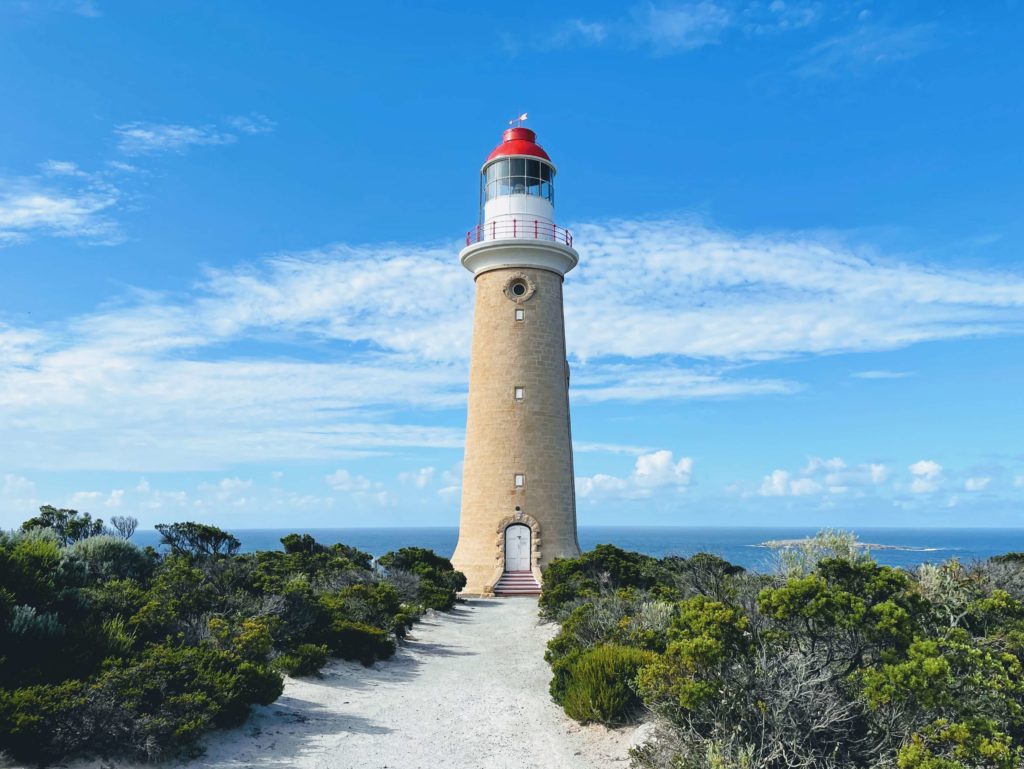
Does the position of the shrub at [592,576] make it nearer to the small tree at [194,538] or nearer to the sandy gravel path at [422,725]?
the sandy gravel path at [422,725]

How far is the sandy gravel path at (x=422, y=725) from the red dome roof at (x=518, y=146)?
1681 cm

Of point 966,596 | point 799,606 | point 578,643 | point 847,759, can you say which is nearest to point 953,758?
point 847,759

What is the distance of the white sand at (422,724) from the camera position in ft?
25.5

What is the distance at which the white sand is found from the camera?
7762 millimetres

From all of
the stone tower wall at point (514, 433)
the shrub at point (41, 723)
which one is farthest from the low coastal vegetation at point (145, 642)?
the stone tower wall at point (514, 433)

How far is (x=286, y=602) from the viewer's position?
1178cm

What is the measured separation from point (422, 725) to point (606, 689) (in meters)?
2.34

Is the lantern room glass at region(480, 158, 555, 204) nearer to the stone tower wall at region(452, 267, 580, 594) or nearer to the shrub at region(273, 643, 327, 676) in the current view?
the stone tower wall at region(452, 267, 580, 594)

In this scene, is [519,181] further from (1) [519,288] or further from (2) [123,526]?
(2) [123,526]

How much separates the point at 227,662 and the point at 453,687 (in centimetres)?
393

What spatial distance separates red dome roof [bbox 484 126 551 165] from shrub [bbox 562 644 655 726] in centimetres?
1895

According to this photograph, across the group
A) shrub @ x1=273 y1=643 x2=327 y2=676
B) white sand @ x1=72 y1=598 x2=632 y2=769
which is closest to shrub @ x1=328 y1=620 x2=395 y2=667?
white sand @ x1=72 y1=598 x2=632 y2=769

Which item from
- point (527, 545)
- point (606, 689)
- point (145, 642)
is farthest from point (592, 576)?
point (145, 642)

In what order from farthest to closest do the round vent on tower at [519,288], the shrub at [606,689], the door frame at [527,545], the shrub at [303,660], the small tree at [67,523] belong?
the round vent on tower at [519,288] < the door frame at [527,545] < the small tree at [67,523] < the shrub at [303,660] < the shrub at [606,689]
